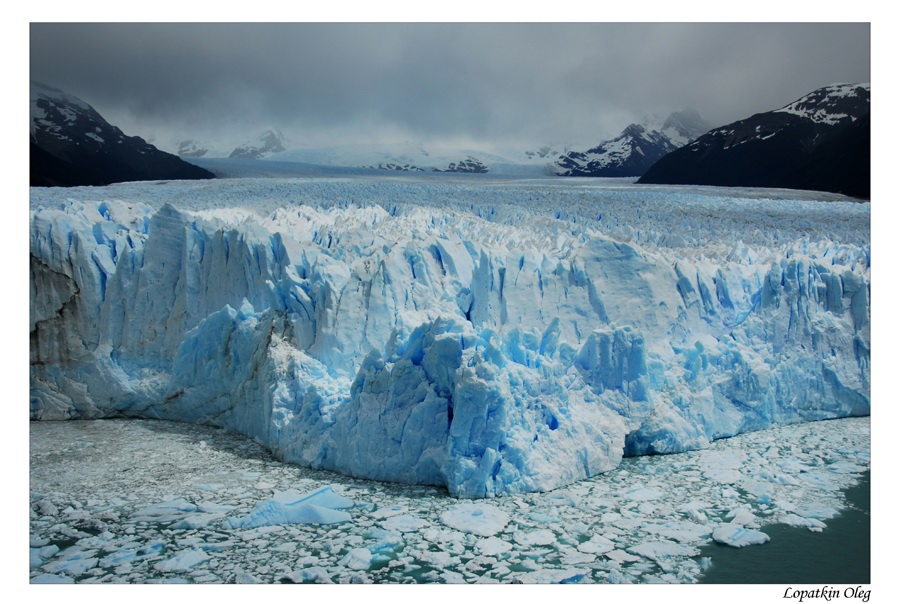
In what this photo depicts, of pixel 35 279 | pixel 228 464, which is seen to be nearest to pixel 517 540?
pixel 228 464

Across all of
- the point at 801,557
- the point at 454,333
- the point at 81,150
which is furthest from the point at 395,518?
the point at 81,150

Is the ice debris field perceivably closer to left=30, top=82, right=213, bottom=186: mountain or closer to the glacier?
the glacier

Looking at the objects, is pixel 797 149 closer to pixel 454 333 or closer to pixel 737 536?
pixel 454 333

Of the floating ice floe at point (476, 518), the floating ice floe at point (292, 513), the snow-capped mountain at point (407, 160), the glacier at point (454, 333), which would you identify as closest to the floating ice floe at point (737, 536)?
the glacier at point (454, 333)

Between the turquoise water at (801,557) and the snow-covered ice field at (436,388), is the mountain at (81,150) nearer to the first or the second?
the snow-covered ice field at (436,388)

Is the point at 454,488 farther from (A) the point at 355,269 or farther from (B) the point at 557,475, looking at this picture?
(A) the point at 355,269
